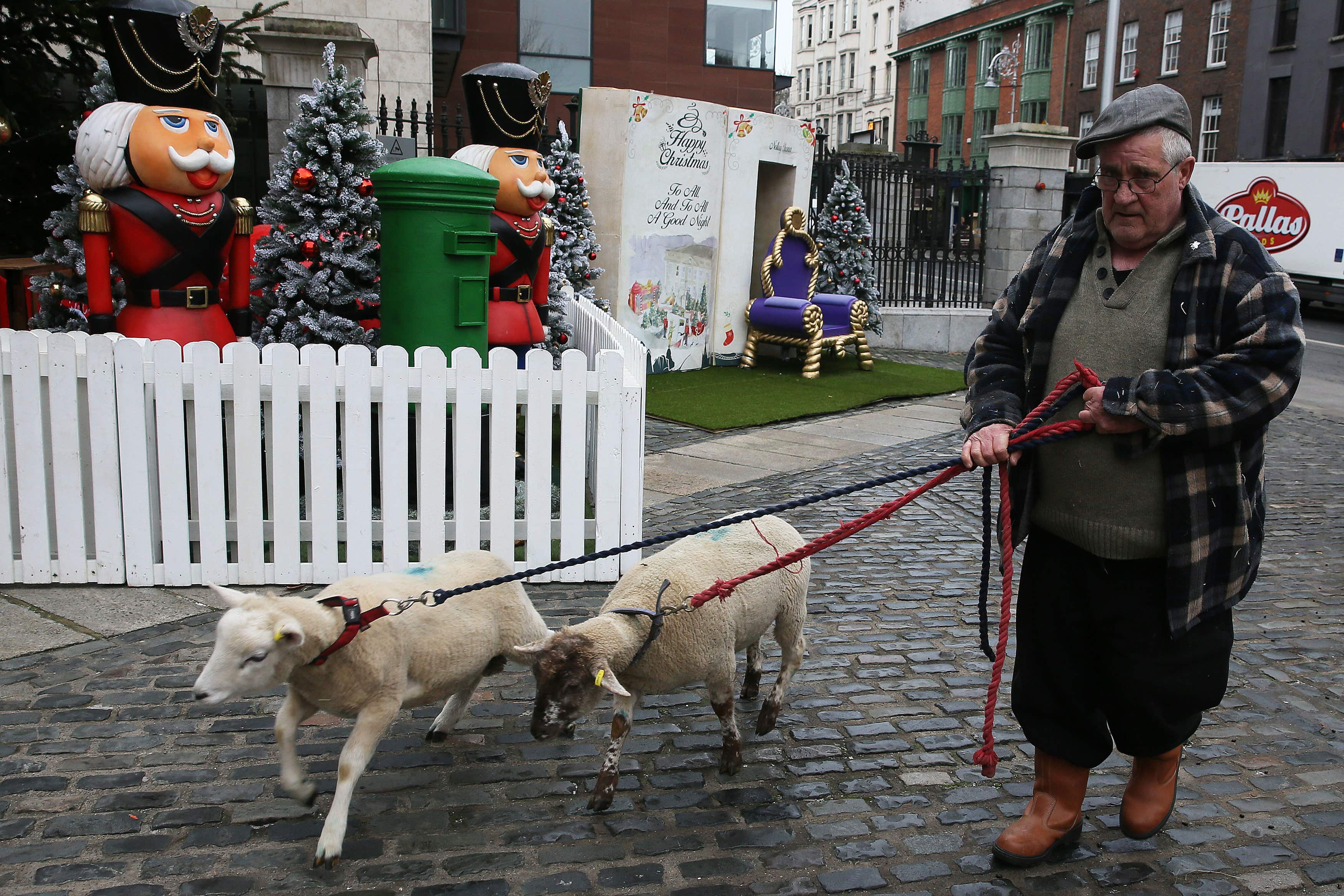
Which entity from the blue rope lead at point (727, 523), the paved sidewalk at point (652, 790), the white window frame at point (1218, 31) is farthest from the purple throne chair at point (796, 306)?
the white window frame at point (1218, 31)

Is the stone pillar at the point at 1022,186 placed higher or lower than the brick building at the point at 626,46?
lower

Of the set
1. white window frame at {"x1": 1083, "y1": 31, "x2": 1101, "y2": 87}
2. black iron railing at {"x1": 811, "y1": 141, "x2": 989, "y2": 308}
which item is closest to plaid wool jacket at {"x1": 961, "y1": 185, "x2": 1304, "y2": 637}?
black iron railing at {"x1": 811, "y1": 141, "x2": 989, "y2": 308}

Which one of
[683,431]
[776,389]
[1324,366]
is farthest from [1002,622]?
[1324,366]

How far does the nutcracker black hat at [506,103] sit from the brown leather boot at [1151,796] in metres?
6.35

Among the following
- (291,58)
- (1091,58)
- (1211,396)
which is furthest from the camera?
(1091,58)

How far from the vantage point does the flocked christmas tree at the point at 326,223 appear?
22.2 ft

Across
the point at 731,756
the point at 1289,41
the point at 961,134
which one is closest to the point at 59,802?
the point at 731,756

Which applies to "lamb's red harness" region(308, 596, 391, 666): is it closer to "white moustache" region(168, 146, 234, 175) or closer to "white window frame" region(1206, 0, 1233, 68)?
"white moustache" region(168, 146, 234, 175)

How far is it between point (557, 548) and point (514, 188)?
121 inches

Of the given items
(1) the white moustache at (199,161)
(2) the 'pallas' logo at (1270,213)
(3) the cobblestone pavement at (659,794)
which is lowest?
(3) the cobblestone pavement at (659,794)

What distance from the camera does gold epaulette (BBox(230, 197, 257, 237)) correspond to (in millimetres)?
6391

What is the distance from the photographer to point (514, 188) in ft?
25.1

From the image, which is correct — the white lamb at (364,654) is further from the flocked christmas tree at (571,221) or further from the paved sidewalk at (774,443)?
the flocked christmas tree at (571,221)

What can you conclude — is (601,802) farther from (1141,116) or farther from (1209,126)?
(1209,126)
